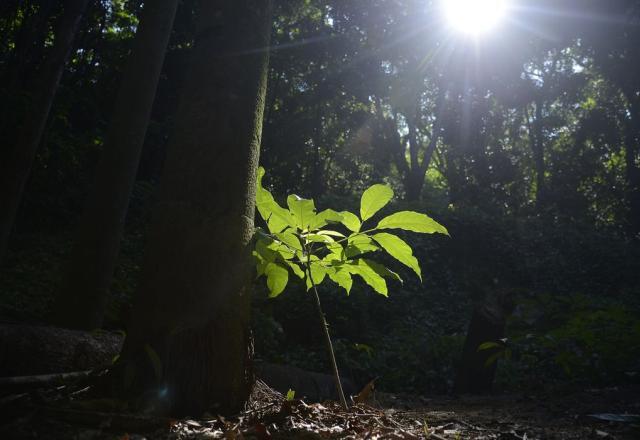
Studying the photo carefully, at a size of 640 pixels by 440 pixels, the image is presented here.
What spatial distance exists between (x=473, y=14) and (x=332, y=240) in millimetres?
19950

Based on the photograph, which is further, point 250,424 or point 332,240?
point 332,240

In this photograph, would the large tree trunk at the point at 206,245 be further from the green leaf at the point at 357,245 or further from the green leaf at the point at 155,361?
the green leaf at the point at 357,245

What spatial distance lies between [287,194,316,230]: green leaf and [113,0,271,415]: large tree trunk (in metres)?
0.21

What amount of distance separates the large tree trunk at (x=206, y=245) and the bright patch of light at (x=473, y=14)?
17.8m

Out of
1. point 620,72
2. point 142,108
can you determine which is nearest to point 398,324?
point 142,108

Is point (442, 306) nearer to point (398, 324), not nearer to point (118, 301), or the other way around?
point (398, 324)

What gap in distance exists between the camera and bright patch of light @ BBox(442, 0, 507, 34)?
1800 centimetres

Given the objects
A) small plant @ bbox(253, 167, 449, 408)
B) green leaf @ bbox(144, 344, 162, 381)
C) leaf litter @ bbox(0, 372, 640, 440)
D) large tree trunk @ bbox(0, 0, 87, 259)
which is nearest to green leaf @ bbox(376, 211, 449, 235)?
small plant @ bbox(253, 167, 449, 408)

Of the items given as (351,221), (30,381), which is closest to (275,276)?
(351,221)

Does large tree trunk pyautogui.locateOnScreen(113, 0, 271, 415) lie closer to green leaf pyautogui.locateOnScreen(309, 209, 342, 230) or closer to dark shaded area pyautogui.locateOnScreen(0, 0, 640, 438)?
dark shaded area pyautogui.locateOnScreen(0, 0, 640, 438)

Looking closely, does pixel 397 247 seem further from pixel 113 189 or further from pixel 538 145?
pixel 538 145

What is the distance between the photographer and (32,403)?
1527 mm

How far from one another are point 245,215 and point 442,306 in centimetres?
1046

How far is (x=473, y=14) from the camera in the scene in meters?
19.0
